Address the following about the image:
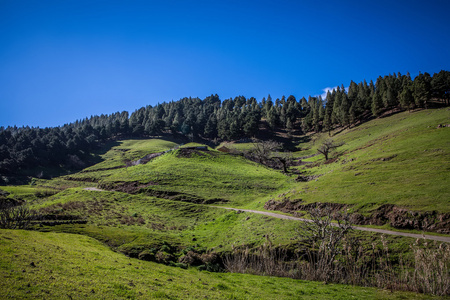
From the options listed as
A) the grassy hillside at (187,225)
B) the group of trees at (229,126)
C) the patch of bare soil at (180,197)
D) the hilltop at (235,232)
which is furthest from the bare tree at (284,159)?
the group of trees at (229,126)

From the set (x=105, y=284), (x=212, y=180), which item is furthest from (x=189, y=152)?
(x=105, y=284)

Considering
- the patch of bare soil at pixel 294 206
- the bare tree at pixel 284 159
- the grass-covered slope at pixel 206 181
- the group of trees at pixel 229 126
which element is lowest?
the patch of bare soil at pixel 294 206

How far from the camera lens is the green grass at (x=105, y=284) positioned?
9133mm

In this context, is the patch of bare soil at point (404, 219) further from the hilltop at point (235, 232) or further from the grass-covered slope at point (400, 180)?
the grass-covered slope at point (400, 180)

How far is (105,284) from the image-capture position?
35.4 ft


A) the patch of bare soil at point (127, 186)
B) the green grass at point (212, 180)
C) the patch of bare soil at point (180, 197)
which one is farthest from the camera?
the patch of bare soil at point (127, 186)

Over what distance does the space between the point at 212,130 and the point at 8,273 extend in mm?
162461

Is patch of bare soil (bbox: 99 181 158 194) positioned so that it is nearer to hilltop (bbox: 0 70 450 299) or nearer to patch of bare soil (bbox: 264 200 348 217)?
hilltop (bbox: 0 70 450 299)

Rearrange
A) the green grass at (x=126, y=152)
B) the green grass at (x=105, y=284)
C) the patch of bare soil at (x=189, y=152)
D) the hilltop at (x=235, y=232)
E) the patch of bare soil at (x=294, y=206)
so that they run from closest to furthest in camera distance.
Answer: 1. the green grass at (x=105, y=284)
2. the hilltop at (x=235, y=232)
3. the patch of bare soil at (x=294, y=206)
4. the patch of bare soil at (x=189, y=152)
5. the green grass at (x=126, y=152)

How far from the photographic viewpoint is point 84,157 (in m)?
129

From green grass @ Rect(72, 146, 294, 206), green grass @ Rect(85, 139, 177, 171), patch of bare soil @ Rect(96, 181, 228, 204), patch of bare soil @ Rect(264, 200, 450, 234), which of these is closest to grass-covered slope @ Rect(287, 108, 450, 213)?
patch of bare soil @ Rect(264, 200, 450, 234)

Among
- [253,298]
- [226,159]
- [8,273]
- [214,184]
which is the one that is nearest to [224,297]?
[253,298]

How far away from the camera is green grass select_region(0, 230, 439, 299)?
9.13 m

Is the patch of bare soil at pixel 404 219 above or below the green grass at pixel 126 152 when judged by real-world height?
below
